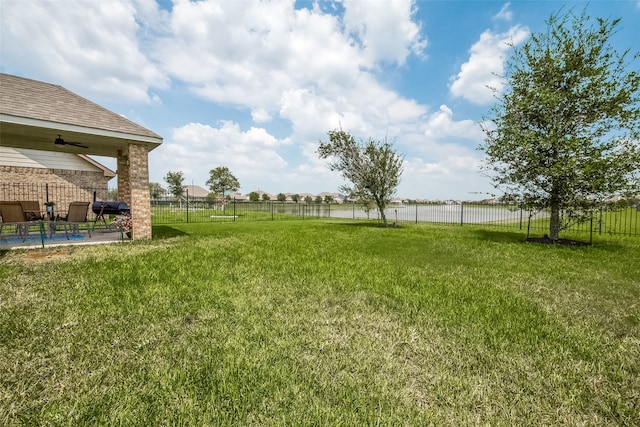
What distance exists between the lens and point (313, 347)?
2664mm

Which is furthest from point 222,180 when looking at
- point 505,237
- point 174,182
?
point 505,237

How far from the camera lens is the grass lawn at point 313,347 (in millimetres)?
1873

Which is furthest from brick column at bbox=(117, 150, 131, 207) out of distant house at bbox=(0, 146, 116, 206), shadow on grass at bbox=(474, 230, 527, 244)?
shadow on grass at bbox=(474, 230, 527, 244)

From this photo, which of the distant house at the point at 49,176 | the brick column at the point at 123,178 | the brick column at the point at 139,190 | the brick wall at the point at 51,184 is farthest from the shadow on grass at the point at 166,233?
the brick wall at the point at 51,184

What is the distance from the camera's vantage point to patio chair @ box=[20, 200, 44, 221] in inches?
415

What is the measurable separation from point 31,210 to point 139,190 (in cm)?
698

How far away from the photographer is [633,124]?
8.98 m

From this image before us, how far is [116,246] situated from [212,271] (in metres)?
4.84

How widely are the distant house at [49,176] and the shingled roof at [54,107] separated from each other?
24.3 ft

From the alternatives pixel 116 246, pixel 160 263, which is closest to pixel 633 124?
pixel 160 263

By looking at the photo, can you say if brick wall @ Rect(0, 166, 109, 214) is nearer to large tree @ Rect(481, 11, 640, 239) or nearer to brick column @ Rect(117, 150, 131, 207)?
brick column @ Rect(117, 150, 131, 207)

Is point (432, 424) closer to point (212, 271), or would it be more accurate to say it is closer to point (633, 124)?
point (212, 271)

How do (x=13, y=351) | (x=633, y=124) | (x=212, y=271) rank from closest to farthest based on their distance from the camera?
(x=13, y=351)
(x=212, y=271)
(x=633, y=124)

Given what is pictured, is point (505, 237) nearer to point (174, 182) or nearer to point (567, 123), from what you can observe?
point (567, 123)
